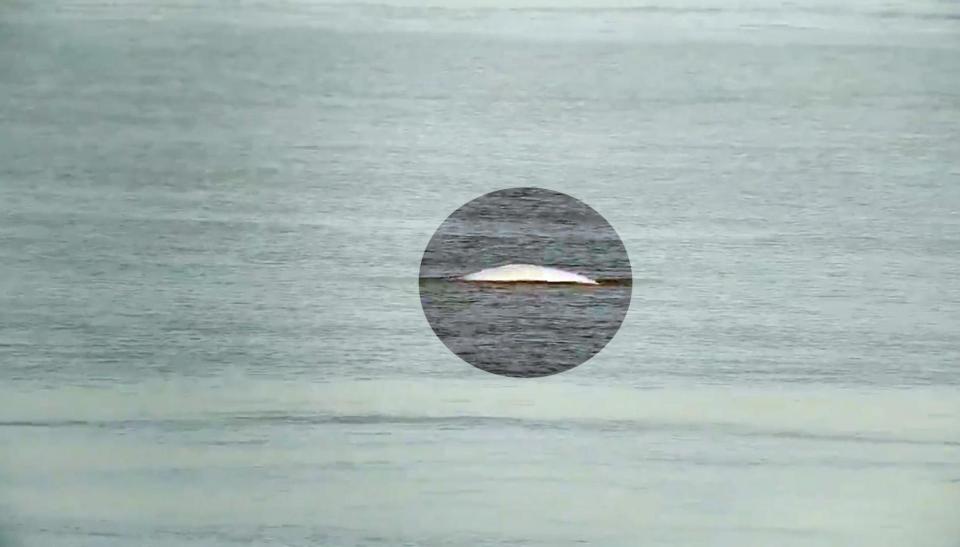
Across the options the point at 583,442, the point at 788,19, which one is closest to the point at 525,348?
the point at 583,442

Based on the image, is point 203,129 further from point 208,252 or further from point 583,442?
point 583,442

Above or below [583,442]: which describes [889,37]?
above

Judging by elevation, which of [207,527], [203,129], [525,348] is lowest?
[207,527]
